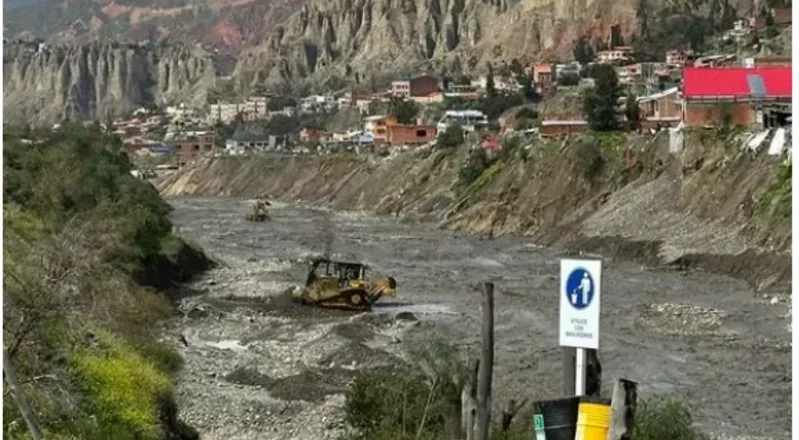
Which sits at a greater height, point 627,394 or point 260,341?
point 627,394

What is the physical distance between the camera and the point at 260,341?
32.2 meters

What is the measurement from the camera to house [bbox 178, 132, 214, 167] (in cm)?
18688

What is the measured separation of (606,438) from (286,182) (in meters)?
136

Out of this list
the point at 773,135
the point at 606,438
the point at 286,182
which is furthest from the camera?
the point at 286,182

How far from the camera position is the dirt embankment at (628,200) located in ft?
157

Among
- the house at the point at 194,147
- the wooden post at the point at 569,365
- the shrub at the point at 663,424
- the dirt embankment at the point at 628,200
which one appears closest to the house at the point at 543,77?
the dirt embankment at the point at 628,200

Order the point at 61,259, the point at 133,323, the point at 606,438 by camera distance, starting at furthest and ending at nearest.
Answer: the point at 133,323 → the point at 61,259 → the point at 606,438

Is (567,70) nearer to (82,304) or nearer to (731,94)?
(731,94)

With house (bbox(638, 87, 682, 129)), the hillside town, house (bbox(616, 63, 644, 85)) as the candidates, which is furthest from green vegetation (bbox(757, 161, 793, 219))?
house (bbox(616, 63, 644, 85))

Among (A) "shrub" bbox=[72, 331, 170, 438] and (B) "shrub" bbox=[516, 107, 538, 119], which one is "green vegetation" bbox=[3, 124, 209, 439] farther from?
(B) "shrub" bbox=[516, 107, 538, 119]

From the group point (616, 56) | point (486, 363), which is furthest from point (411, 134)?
point (486, 363)

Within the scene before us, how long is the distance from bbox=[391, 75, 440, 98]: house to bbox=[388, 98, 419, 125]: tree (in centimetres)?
1275

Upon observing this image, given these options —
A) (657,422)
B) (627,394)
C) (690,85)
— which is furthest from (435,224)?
(627,394)

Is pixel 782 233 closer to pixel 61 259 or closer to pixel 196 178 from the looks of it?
pixel 61 259
